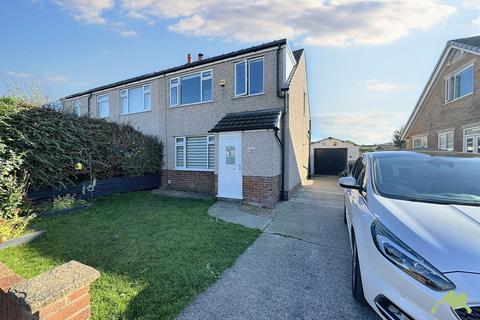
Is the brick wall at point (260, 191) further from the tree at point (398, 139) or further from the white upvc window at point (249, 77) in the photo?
the tree at point (398, 139)

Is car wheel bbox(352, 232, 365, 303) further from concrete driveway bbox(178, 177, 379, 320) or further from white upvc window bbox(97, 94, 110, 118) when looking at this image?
white upvc window bbox(97, 94, 110, 118)

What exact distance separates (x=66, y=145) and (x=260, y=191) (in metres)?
6.46

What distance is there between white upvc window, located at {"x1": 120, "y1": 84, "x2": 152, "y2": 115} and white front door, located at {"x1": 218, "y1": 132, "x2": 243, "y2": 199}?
5.90 m

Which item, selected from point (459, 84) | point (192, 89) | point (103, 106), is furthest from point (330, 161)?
point (103, 106)

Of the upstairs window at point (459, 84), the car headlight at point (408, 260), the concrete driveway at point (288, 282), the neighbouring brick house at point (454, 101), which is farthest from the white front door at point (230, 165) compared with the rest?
the upstairs window at point (459, 84)

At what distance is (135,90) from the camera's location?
40.8 feet

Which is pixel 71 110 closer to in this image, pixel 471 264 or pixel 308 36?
pixel 308 36

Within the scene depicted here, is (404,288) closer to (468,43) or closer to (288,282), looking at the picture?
(288,282)

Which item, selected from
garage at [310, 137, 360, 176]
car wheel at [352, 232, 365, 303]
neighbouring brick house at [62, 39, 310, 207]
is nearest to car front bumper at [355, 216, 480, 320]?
car wheel at [352, 232, 365, 303]

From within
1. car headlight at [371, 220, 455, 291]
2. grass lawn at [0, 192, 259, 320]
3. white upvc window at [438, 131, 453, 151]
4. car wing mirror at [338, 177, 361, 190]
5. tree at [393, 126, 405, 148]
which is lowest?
grass lawn at [0, 192, 259, 320]

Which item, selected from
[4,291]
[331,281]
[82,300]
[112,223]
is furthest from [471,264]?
[112,223]

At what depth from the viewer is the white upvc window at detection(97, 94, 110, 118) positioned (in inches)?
530

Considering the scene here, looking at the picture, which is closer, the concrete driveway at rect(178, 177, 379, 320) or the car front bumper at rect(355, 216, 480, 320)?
the car front bumper at rect(355, 216, 480, 320)

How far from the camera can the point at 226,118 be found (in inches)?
352
